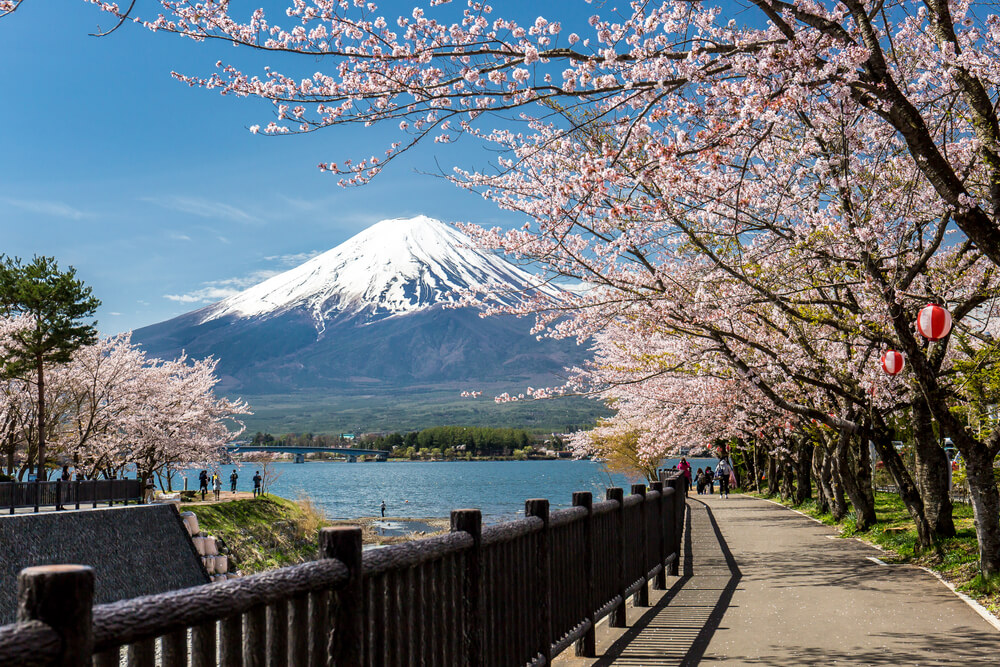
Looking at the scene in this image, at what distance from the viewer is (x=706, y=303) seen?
1188 centimetres

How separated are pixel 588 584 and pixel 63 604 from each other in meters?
5.22

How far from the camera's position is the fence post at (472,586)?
4195 mm

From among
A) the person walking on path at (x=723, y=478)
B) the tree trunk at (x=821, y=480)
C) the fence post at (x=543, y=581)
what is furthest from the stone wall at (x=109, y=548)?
the person walking on path at (x=723, y=478)

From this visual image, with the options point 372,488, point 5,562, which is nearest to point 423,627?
point 5,562

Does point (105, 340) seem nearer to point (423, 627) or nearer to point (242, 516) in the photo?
point (242, 516)

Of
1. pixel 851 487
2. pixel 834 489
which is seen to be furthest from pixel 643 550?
pixel 834 489

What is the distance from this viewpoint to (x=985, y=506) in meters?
9.41

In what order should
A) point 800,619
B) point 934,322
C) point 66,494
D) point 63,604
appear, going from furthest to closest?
1. point 66,494
2. point 934,322
3. point 800,619
4. point 63,604

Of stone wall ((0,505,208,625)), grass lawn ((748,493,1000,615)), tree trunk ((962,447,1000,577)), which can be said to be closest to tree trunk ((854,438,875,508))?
grass lawn ((748,493,1000,615))

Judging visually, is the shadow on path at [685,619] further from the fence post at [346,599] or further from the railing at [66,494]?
the railing at [66,494]

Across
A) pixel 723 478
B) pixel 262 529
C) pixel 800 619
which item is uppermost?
pixel 800 619

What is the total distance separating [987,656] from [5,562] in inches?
677

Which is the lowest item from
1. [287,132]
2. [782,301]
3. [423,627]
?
[423,627]

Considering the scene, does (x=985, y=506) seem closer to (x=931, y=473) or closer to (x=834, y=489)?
(x=931, y=473)
